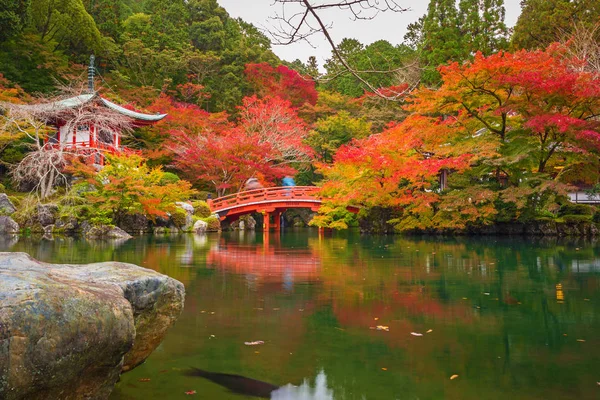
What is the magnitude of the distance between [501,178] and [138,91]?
18.1 meters

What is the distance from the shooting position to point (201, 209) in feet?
72.6

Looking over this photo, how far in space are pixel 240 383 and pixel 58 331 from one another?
4.37 feet

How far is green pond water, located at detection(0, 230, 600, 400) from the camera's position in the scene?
9.91 feet

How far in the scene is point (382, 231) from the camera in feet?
64.0

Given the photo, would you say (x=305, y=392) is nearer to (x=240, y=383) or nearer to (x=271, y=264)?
(x=240, y=383)

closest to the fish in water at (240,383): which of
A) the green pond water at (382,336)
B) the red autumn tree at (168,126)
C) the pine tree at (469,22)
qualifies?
the green pond water at (382,336)

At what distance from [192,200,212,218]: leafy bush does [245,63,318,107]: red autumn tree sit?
12.4 m

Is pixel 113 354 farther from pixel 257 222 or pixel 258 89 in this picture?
pixel 258 89

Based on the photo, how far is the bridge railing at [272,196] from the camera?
22.4m

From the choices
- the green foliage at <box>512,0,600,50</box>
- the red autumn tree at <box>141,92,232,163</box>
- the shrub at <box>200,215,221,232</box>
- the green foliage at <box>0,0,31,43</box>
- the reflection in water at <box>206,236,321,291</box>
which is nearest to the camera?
the reflection in water at <box>206,236,321,291</box>

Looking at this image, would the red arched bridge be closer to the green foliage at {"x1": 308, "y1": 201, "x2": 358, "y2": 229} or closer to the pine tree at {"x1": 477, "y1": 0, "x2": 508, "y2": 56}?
the green foliage at {"x1": 308, "y1": 201, "x2": 358, "y2": 229}

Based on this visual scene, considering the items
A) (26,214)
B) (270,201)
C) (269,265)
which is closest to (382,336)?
(269,265)

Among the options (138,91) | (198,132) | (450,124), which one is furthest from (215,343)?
(138,91)

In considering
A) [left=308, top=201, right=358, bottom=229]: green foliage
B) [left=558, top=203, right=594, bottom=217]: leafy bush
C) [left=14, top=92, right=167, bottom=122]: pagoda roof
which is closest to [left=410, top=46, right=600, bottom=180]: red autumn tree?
[left=558, top=203, right=594, bottom=217]: leafy bush
